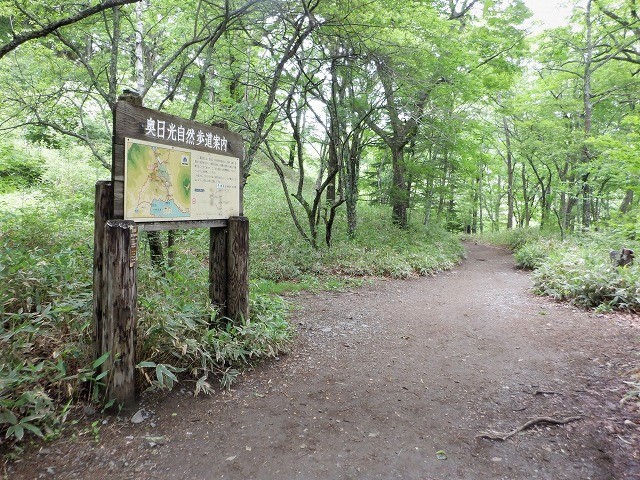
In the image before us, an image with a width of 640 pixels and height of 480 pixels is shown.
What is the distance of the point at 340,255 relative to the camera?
977cm

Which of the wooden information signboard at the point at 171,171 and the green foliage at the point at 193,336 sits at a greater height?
the wooden information signboard at the point at 171,171

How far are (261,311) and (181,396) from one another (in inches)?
64.5

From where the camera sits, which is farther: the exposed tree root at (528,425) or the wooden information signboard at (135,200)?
the wooden information signboard at (135,200)

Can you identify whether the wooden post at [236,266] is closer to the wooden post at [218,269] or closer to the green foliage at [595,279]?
the wooden post at [218,269]

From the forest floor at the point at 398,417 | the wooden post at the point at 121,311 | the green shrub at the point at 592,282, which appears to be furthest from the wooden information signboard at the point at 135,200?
the green shrub at the point at 592,282

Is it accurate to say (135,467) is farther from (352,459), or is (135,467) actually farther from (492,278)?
(492,278)

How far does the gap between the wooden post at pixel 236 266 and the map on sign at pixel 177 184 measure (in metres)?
0.19

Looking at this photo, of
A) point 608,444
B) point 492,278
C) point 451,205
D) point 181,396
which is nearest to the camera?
point 608,444

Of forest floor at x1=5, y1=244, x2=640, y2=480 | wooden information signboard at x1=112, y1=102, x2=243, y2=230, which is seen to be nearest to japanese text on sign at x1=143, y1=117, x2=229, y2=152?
wooden information signboard at x1=112, y1=102, x2=243, y2=230

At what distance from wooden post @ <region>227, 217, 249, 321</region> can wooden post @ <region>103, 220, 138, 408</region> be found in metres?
1.29

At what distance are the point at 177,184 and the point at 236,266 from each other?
1.21 m

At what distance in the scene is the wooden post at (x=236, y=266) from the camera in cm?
419

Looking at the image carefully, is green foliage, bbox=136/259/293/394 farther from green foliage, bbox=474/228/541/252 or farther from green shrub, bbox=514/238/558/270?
green foliage, bbox=474/228/541/252

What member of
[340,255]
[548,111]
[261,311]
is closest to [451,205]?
[548,111]
